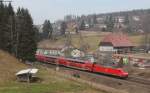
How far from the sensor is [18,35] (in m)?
76.9

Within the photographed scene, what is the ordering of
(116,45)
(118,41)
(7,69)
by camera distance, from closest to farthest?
1. (7,69)
2. (116,45)
3. (118,41)

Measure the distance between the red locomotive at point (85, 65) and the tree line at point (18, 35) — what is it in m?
10.2

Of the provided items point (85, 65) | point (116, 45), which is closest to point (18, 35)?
point (85, 65)

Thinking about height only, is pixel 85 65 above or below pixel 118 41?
below

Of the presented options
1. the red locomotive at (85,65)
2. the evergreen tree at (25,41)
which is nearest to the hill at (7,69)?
the red locomotive at (85,65)

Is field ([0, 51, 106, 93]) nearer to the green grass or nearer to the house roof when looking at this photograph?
the green grass

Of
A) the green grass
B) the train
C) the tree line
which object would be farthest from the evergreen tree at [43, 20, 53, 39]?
the green grass

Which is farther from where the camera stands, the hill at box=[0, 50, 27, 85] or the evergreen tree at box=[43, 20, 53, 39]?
the evergreen tree at box=[43, 20, 53, 39]

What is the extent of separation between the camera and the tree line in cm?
7538

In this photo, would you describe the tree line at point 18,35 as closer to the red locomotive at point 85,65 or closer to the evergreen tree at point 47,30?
the red locomotive at point 85,65

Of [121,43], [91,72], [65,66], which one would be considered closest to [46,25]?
[121,43]

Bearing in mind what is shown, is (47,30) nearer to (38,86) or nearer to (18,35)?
(18,35)

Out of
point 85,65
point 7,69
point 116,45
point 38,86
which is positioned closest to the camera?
Result: point 38,86

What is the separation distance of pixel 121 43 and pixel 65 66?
46956 millimetres
